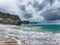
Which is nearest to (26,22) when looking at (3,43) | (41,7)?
(41,7)

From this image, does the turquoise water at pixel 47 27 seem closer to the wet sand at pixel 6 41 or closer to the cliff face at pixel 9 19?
the cliff face at pixel 9 19

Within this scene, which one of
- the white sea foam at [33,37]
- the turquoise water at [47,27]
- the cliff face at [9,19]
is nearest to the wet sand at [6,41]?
the white sea foam at [33,37]

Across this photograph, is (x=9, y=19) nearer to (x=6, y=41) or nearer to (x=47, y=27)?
(x=6, y=41)

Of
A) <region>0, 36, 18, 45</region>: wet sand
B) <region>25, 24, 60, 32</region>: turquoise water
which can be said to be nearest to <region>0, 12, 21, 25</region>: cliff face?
<region>25, 24, 60, 32</region>: turquoise water

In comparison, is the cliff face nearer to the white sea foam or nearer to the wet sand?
the white sea foam

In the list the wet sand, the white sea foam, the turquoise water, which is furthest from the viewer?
the turquoise water

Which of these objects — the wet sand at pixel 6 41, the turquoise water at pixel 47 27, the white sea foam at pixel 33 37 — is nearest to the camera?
the wet sand at pixel 6 41

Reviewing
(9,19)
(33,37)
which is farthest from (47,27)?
(9,19)

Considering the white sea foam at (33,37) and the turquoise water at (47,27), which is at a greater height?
the turquoise water at (47,27)

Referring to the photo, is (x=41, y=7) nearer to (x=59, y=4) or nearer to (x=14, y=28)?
(x=59, y=4)
